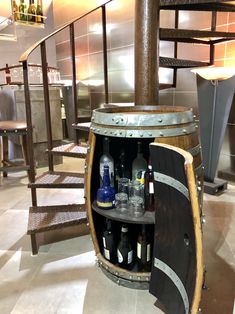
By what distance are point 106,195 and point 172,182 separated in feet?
1.79

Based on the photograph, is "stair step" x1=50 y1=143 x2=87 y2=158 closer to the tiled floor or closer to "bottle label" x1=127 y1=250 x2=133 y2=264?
the tiled floor

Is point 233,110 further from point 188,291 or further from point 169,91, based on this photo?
point 188,291

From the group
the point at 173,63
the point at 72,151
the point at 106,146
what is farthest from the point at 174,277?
the point at 173,63

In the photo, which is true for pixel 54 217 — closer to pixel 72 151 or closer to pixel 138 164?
pixel 72 151

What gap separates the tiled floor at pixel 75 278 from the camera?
4.94 ft

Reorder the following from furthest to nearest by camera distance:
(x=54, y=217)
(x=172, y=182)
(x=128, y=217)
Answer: (x=54, y=217)
(x=128, y=217)
(x=172, y=182)

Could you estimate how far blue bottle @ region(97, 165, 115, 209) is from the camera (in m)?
1.50

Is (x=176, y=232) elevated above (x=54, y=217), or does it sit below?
above

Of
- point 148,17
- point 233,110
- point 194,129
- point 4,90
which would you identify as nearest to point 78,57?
point 4,90

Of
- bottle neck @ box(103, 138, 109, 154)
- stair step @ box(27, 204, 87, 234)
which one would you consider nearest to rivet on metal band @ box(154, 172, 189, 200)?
bottle neck @ box(103, 138, 109, 154)

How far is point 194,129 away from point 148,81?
426 millimetres

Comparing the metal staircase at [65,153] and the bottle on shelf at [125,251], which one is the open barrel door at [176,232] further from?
the metal staircase at [65,153]

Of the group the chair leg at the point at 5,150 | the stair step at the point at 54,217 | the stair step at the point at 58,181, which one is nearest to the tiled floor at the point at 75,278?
the stair step at the point at 54,217

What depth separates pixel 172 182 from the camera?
3.39 feet
